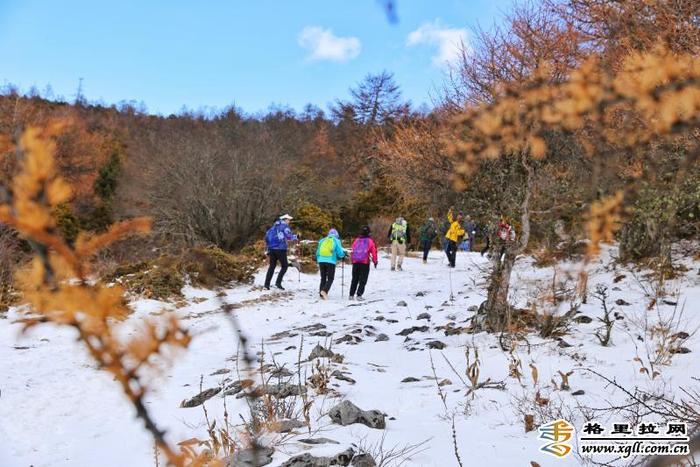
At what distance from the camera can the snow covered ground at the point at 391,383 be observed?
3174mm

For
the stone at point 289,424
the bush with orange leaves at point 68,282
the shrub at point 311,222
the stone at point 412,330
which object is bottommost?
the stone at point 289,424

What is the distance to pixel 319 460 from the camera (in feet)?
8.92

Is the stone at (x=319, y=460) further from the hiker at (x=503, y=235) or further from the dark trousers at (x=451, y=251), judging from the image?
the dark trousers at (x=451, y=251)

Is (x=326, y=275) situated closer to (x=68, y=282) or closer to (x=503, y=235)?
(x=503, y=235)

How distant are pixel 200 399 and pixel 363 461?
1.82 meters

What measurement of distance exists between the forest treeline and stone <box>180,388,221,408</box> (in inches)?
80.4

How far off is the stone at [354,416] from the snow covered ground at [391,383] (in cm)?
5

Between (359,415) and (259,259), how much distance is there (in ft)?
36.9

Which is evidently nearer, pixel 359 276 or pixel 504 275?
pixel 504 275

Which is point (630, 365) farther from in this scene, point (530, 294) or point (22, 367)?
point (22, 367)

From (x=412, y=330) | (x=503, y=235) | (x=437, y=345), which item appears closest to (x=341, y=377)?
(x=437, y=345)

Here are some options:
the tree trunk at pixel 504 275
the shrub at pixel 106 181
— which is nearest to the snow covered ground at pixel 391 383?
the tree trunk at pixel 504 275

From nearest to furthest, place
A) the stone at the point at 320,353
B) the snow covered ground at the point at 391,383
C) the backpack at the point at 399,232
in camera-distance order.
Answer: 1. the snow covered ground at the point at 391,383
2. the stone at the point at 320,353
3. the backpack at the point at 399,232

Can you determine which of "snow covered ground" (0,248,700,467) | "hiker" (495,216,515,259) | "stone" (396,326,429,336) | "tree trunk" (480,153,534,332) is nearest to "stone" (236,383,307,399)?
"snow covered ground" (0,248,700,467)
